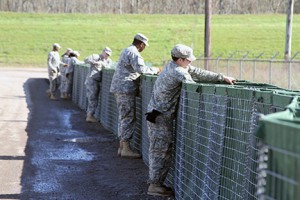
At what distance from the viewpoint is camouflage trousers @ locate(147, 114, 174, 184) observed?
8.95 metres

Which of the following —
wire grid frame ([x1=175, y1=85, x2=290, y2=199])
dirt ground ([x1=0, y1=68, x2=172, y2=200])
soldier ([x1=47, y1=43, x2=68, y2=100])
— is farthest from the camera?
soldier ([x1=47, y1=43, x2=68, y2=100])

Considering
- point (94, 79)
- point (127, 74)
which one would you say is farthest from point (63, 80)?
point (127, 74)

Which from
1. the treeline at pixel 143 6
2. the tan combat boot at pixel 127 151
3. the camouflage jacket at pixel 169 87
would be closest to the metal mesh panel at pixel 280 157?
the camouflage jacket at pixel 169 87

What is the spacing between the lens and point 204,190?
7410 millimetres

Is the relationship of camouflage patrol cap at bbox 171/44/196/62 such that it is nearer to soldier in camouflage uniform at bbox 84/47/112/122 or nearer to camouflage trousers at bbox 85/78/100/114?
soldier in camouflage uniform at bbox 84/47/112/122

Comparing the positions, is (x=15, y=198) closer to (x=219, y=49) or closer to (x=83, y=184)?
(x=83, y=184)

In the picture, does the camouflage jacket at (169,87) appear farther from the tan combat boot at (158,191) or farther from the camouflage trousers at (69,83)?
the camouflage trousers at (69,83)

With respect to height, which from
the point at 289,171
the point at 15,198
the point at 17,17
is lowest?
the point at 15,198

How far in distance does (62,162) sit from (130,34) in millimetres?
60664

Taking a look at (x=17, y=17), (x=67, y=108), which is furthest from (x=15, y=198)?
(x=17, y=17)

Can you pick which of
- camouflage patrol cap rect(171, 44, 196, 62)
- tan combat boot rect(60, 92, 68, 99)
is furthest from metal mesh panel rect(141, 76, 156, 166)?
tan combat boot rect(60, 92, 68, 99)

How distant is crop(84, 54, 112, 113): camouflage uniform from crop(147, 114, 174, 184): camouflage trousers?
8.92m

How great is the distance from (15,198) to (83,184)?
1.27 metres

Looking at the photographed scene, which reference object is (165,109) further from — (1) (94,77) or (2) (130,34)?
(2) (130,34)
